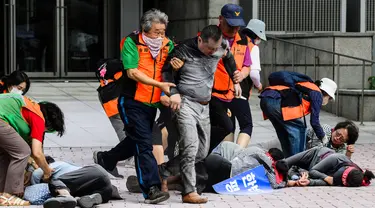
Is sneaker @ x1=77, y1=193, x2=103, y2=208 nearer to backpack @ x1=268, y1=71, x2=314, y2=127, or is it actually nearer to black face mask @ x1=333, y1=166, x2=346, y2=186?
black face mask @ x1=333, y1=166, x2=346, y2=186

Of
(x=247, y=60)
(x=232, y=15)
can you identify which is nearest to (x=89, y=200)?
(x=232, y=15)

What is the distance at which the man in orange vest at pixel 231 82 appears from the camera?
10.6 meters

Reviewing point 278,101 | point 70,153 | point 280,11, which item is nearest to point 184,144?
point 278,101

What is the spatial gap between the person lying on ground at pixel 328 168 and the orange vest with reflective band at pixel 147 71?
2087 millimetres

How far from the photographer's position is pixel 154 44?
970 cm

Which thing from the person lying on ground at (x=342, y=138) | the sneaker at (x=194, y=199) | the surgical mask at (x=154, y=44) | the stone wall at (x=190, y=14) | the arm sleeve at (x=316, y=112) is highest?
the stone wall at (x=190, y=14)

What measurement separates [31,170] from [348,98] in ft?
29.5

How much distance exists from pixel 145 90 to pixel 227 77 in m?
1.58

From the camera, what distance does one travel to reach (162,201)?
31.2ft

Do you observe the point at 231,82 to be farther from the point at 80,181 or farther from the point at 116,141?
the point at 116,141

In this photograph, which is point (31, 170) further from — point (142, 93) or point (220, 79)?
point (220, 79)

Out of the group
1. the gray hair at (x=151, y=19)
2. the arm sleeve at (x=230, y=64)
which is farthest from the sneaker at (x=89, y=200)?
the arm sleeve at (x=230, y=64)

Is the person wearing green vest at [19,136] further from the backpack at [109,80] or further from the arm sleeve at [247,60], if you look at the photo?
the arm sleeve at [247,60]

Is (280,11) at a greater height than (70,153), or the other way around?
(280,11)
